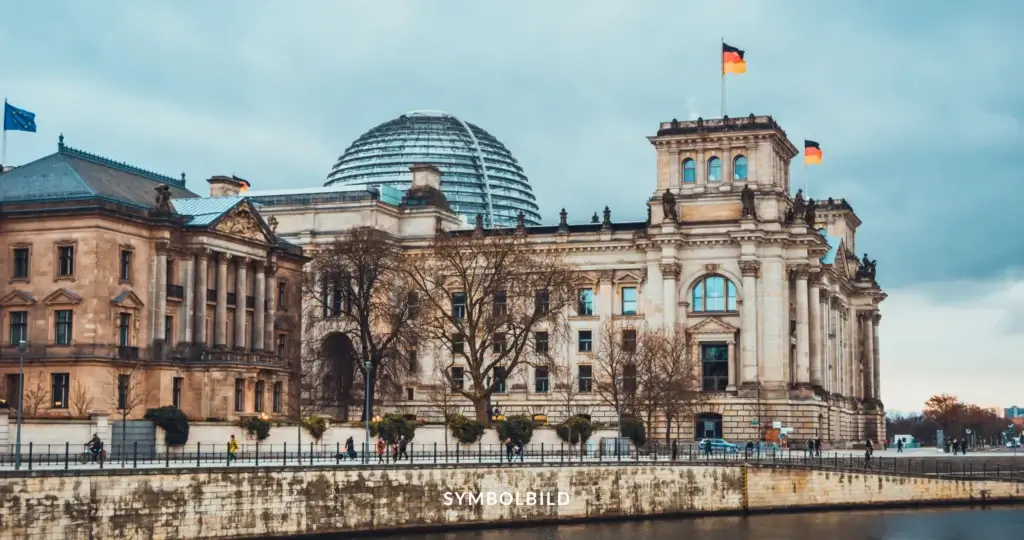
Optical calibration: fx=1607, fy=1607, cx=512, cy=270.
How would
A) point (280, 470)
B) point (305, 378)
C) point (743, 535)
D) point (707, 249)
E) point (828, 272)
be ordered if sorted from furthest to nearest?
point (828, 272) → point (707, 249) → point (305, 378) → point (743, 535) → point (280, 470)

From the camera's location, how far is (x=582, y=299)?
451 ft

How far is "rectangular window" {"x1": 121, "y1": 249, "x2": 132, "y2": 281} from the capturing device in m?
93.6

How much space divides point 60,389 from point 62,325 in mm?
3742

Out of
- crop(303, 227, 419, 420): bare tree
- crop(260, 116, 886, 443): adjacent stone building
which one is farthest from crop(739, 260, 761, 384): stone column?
crop(303, 227, 419, 420): bare tree

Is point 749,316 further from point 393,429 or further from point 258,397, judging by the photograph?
point 393,429

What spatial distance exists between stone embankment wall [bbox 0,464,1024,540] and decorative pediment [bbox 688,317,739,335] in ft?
143

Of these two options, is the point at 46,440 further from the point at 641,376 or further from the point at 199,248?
the point at 641,376

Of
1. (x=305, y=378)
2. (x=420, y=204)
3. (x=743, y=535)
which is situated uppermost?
(x=420, y=204)

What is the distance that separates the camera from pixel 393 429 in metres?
85.6

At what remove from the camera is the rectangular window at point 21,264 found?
92188mm

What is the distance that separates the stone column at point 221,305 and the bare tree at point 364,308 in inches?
314

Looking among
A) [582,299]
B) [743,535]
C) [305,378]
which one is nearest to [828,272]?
[582,299]

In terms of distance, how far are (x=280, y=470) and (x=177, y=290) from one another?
35832 mm

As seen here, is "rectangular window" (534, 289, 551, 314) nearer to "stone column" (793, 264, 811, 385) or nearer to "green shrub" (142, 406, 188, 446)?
"stone column" (793, 264, 811, 385)
